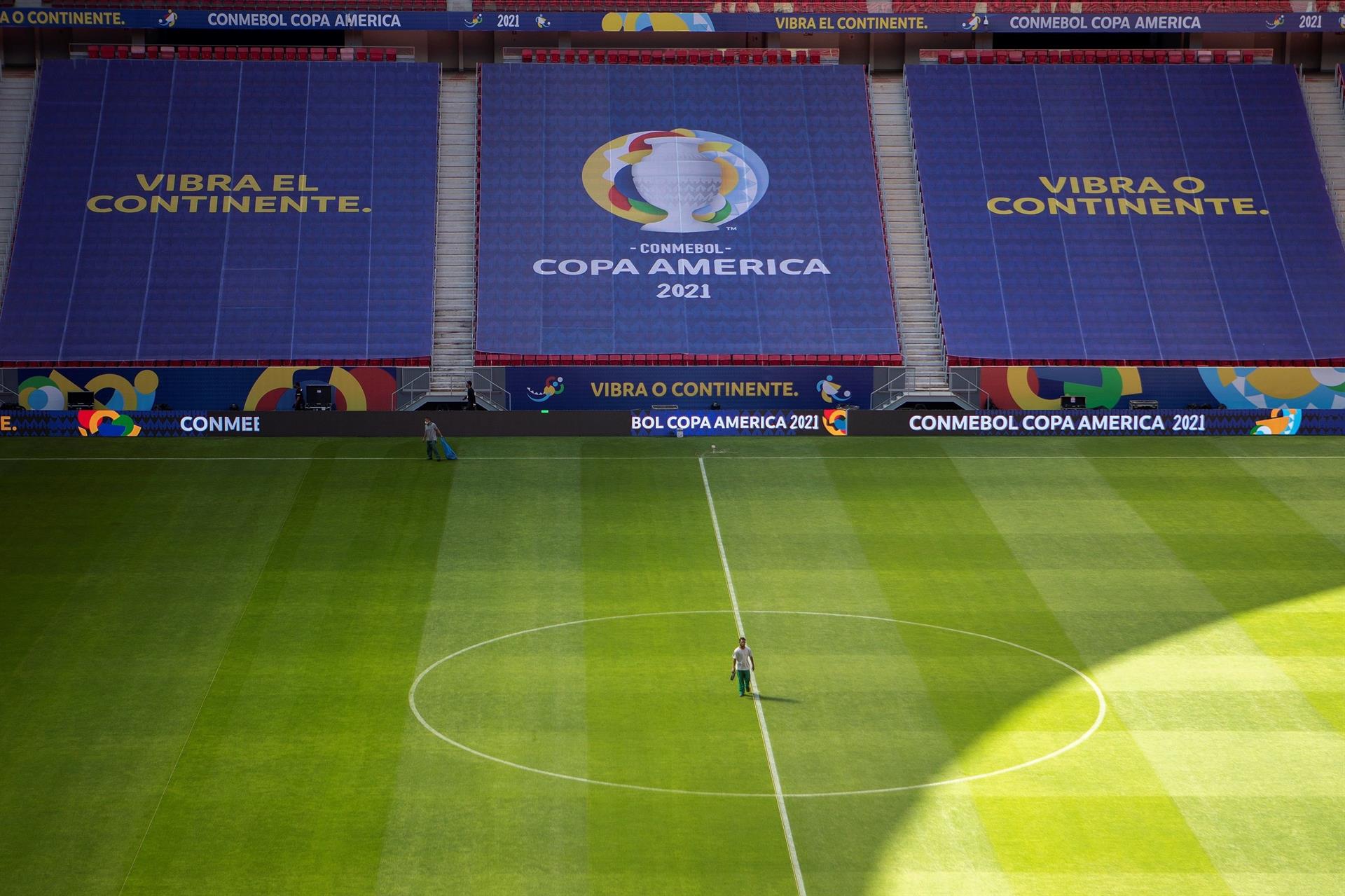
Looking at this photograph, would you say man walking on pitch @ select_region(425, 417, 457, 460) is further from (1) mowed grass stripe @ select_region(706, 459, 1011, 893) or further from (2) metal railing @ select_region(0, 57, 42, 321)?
(2) metal railing @ select_region(0, 57, 42, 321)

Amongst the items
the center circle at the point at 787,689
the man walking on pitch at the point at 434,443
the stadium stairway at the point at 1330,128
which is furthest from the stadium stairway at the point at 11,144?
the stadium stairway at the point at 1330,128

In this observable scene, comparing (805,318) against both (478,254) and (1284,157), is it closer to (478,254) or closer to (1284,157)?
(478,254)

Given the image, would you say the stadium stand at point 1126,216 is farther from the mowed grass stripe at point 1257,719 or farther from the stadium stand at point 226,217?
the stadium stand at point 226,217

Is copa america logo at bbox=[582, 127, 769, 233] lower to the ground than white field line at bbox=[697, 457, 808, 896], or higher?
higher

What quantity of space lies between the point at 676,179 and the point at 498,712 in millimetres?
Result: 28650

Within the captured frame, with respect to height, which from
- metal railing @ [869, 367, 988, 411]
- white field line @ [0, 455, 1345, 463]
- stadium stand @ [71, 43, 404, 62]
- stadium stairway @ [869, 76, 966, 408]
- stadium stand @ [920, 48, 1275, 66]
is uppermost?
stadium stand @ [71, 43, 404, 62]

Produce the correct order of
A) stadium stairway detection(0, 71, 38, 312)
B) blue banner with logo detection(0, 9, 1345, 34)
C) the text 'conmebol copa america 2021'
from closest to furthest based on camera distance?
stadium stairway detection(0, 71, 38, 312)
the text 'conmebol copa america 2021'
blue banner with logo detection(0, 9, 1345, 34)

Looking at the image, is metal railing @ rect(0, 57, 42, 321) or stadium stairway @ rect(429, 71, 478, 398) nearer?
stadium stairway @ rect(429, 71, 478, 398)

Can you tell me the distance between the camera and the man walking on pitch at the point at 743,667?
91.8 feet

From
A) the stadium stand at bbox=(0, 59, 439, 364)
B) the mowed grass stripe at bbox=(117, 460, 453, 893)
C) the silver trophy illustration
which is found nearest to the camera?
the mowed grass stripe at bbox=(117, 460, 453, 893)

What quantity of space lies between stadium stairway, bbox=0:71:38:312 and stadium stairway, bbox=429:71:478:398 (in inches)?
520

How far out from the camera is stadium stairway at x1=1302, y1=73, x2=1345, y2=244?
176 ft

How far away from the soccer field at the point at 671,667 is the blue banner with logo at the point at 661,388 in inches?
136

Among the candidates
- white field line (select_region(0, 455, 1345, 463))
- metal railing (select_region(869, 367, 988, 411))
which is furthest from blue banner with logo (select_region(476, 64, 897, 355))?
white field line (select_region(0, 455, 1345, 463))
